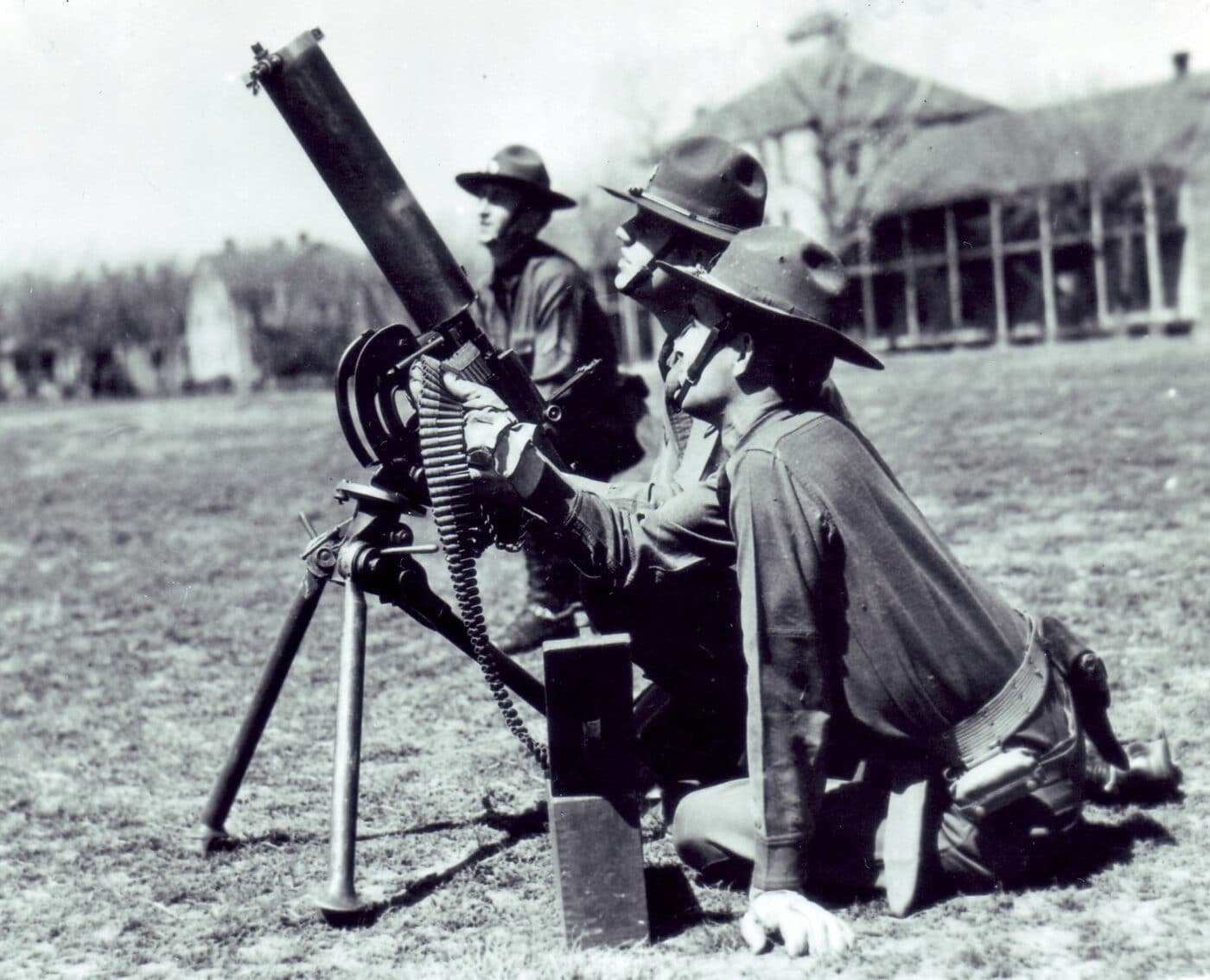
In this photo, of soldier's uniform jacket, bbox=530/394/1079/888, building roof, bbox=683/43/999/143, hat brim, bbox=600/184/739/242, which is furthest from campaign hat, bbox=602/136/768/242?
building roof, bbox=683/43/999/143

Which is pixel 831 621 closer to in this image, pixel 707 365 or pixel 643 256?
pixel 707 365

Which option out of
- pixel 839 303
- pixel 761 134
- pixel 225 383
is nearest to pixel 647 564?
pixel 839 303

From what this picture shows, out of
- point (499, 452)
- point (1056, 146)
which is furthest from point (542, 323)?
point (1056, 146)

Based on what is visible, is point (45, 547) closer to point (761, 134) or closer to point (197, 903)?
point (197, 903)

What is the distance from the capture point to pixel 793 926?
11.4 ft

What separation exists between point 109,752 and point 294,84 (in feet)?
10.4

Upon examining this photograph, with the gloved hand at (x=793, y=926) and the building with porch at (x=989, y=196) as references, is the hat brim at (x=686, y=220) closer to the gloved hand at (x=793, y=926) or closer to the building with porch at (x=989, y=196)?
the gloved hand at (x=793, y=926)

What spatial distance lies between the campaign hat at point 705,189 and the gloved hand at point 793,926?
7.08 ft

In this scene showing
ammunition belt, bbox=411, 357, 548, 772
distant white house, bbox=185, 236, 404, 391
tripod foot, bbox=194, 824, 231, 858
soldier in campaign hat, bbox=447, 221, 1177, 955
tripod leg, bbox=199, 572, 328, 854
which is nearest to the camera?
soldier in campaign hat, bbox=447, 221, 1177, 955

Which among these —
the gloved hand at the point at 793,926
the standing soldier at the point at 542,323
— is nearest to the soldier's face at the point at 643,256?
the standing soldier at the point at 542,323

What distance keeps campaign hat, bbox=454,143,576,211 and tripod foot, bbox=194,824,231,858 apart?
144 inches

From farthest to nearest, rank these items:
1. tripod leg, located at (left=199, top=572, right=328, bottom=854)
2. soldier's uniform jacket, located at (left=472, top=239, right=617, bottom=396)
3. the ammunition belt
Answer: soldier's uniform jacket, located at (left=472, top=239, right=617, bottom=396)
tripod leg, located at (left=199, top=572, right=328, bottom=854)
the ammunition belt

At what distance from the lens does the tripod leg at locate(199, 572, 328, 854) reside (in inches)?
171

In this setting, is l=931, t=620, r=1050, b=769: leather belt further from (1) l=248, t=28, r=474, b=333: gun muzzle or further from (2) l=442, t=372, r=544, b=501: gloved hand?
(1) l=248, t=28, r=474, b=333: gun muzzle
